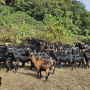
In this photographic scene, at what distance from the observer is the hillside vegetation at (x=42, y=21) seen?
Result: 11402 mm

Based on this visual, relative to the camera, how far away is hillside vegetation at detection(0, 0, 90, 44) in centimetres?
1140

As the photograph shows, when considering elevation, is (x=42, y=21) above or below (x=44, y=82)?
above

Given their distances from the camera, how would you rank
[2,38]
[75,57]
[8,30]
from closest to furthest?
[75,57] → [2,38] → [8,30]

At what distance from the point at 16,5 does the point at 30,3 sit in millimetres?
3286

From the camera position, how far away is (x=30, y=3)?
88.3 ft

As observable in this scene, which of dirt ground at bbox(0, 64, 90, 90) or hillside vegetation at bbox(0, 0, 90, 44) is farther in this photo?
hillside vegetation at bbox(0, 0, 90, 44)

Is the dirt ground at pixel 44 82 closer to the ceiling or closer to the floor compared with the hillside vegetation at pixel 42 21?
closer to the floor

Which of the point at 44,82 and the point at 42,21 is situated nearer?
the point at 44,82

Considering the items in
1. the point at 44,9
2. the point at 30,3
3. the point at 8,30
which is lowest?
the point at 8,30

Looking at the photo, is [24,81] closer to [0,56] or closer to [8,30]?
[0,56]

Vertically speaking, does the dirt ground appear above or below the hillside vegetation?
below

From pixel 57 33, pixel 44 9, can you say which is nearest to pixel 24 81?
pixel 57 33

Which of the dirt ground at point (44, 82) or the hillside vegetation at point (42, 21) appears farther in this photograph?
the hillside vegetation at point (42, 21)

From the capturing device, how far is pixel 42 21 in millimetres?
25094
